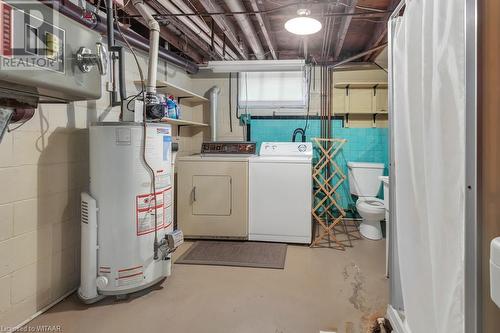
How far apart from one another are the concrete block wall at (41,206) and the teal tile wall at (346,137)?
2.23 m

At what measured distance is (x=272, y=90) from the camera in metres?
3.84

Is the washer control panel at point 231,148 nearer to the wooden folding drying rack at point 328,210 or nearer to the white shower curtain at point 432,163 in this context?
the wooden folding drying rack at point 328,210

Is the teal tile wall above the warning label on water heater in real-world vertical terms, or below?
above

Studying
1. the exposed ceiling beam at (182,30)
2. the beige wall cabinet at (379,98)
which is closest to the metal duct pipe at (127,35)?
the exposed ceiling beam at (182,30)

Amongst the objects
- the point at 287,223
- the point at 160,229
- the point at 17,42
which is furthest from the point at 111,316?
the point at 287,223

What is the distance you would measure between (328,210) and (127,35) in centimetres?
293

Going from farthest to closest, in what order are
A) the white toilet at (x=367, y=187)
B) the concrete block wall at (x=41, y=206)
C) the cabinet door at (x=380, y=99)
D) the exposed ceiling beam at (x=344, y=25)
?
the cabinet door at (x=380, y=99) < the white toilet at (x=367, y=187) < the exposed ceiling beam at (x=344, y=25) < the concrete block wall at (x=41, y=206)

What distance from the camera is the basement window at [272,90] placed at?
12.4ft

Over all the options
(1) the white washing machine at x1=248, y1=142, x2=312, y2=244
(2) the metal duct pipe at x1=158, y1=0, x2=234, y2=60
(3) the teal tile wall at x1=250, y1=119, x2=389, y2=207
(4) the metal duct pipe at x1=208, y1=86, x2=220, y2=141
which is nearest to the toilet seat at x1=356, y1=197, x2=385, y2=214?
(3) the teal tile wall at x1=250, y1=119, x2=389, y2=207

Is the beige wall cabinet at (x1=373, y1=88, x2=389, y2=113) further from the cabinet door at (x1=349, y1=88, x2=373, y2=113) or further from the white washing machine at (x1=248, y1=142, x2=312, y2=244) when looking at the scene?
the white washing machine at (x1=248, y1=142, x2=312, y2=244)

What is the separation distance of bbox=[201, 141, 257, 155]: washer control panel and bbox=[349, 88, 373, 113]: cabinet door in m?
1.39

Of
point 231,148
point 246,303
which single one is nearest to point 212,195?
point 231,148

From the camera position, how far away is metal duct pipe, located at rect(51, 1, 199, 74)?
1727 mm

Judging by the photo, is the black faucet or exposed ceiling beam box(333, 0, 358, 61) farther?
the black faucet
